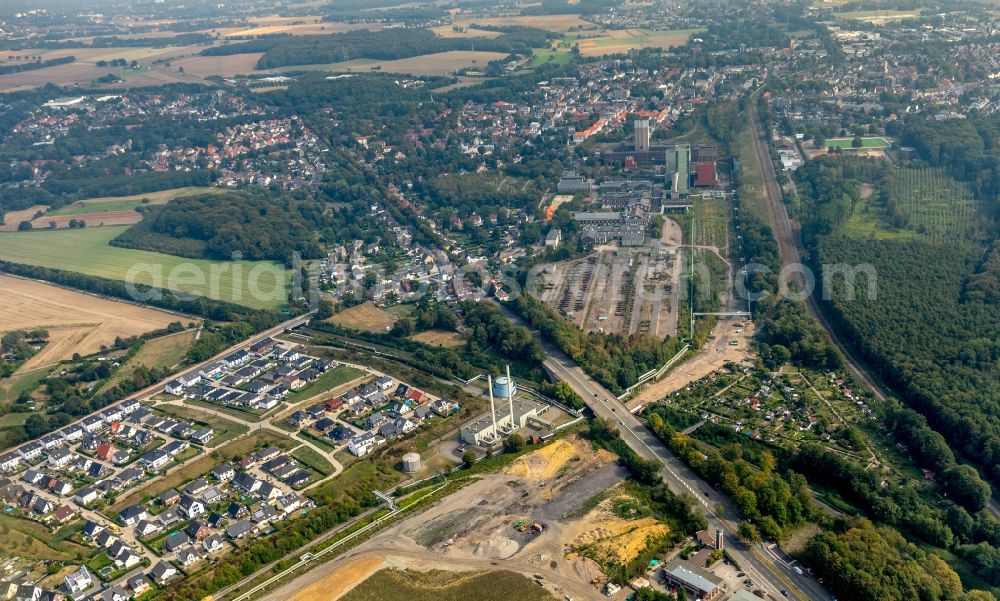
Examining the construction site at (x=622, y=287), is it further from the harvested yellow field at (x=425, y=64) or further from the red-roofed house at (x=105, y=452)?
the harvested yellow field at (x=425, y=64)

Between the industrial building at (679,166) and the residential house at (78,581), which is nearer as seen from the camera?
the residential house at (78,581)

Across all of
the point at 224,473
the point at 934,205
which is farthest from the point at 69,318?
the point at 934,205

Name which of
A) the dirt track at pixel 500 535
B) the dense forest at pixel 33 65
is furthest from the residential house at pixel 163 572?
the dense forest at pixel 33 65

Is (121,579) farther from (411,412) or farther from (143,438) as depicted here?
(411,412)

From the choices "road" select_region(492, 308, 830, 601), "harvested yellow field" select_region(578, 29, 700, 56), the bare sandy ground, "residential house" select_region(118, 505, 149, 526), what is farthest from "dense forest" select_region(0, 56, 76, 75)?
the bare sandy ground

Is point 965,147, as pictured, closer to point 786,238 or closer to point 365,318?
point 786,238

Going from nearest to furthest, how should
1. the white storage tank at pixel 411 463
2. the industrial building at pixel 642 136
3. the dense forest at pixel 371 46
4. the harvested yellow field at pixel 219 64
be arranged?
the white storage tank at pixel 411 463 → the industrial building at pixel 642 136 → the harvested yellow field at pixel 219 64 → the dense forest at pixel 371 46
